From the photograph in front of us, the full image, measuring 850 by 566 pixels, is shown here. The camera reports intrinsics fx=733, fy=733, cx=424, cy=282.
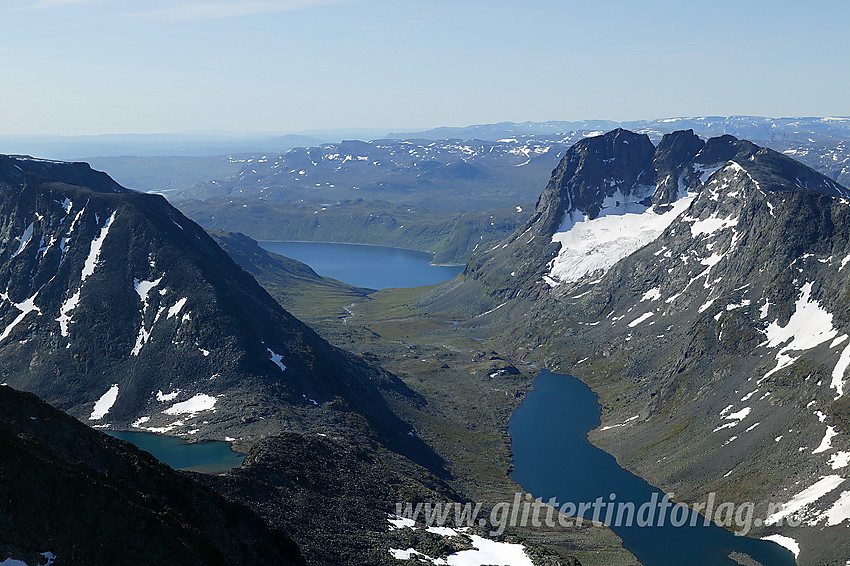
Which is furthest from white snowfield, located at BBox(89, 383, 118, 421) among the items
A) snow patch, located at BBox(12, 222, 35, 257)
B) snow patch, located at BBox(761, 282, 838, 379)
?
snow patch, located at BBox(761, 282, 838, 379)

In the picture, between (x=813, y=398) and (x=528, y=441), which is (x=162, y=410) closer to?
(x=528, y=441)

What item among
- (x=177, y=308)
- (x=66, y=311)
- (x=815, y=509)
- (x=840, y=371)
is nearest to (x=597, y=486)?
(x=815, y=509)

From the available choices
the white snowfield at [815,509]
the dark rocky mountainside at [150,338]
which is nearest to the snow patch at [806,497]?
the white snowfield at [815,509]

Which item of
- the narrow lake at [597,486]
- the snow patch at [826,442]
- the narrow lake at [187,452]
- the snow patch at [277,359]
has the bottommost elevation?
the narrow lake at [597,486]

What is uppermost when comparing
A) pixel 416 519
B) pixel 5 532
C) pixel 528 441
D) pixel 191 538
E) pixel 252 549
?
pixel 5 532

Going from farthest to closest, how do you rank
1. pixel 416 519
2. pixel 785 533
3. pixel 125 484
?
pixel 785 533
pixel 416 519
pixel 125 484

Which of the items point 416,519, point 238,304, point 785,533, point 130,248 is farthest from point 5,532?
point 130,248

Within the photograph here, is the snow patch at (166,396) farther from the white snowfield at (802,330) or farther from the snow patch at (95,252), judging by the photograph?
the white snowfield at (802,330)
